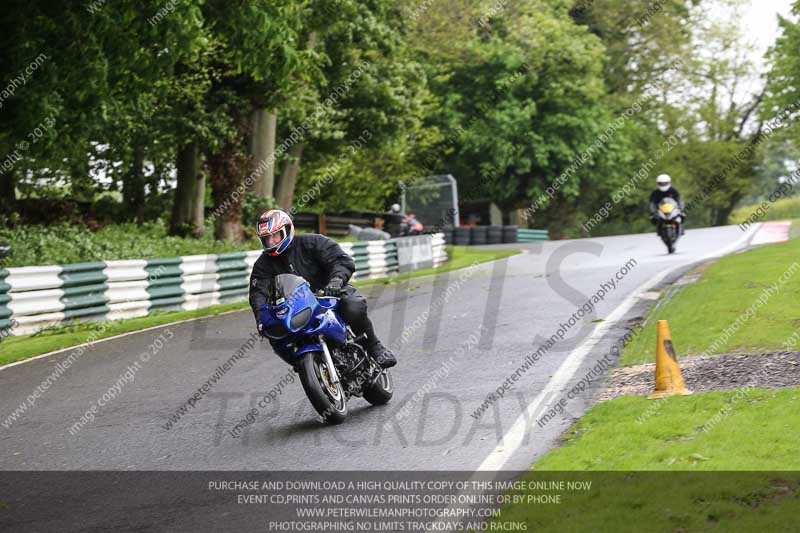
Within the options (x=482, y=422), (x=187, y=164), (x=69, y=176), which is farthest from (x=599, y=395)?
(x=69, y=176)

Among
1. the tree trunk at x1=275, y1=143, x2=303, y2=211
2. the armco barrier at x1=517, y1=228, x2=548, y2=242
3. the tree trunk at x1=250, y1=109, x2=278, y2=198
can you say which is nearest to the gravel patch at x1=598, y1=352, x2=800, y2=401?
the tree trunk at x1=250, y1=109, x2=278, y2=198

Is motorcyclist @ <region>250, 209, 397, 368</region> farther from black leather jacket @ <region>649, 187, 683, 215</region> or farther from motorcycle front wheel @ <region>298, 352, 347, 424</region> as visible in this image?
black leather jacket @ <region>649, 187, 683, 215</region>

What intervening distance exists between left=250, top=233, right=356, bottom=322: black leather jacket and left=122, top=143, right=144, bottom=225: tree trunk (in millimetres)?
26861

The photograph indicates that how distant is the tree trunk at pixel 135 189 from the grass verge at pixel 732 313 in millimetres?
21676

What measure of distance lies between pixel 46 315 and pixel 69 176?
68.3 feet

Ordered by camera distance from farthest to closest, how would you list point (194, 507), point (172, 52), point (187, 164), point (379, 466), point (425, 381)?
point (187, 164), point (172, 52), point (425, 381), point (379, 466), point (194, 507)

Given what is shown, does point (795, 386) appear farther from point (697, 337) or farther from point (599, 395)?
point (697, 337)

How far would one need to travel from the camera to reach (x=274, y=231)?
870 cm

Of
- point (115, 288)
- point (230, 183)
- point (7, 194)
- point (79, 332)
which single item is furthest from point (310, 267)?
point (7, 194)

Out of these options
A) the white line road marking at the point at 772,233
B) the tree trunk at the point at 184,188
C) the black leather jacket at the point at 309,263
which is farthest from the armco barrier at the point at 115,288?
the white line road marking at the point at 772,233

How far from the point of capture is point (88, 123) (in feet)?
69.1

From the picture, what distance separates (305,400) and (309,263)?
1.59 m

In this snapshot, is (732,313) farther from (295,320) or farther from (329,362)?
(295,320)

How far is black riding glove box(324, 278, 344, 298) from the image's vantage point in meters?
8.66
